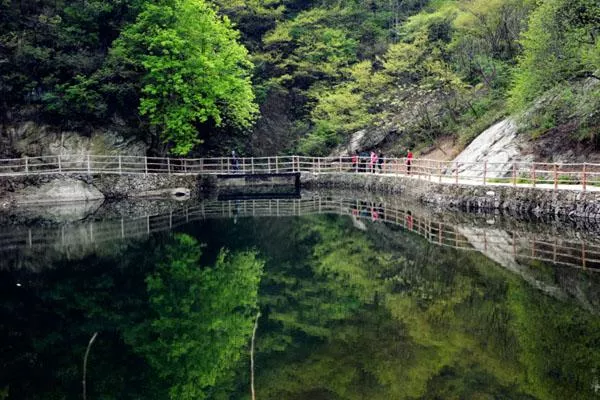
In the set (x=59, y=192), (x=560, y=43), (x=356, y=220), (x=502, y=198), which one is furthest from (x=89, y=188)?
(x=560, y=43)

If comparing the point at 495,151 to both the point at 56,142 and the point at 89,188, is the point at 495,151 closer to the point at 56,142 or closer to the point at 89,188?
the point at 89,188

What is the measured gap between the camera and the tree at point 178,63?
112 feet

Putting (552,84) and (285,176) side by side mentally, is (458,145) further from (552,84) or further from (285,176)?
(285,176)

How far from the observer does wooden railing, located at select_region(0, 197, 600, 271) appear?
16.9 meters

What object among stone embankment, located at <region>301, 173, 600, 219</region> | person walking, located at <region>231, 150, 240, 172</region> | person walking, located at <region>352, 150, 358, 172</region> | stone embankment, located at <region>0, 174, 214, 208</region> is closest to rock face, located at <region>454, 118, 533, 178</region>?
stone embankment, located at <region>301, 173, 600, 219</region>

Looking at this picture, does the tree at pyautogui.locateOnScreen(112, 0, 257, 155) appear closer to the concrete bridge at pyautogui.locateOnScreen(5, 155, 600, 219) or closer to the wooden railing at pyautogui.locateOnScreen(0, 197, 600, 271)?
the concrete bridge at pyautogui.locateOnScreen(5, 155, 600, 219)

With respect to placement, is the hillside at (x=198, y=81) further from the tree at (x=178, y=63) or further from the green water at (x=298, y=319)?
the green water at (x=298, y=319)

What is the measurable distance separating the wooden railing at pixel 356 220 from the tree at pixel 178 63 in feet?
19.8

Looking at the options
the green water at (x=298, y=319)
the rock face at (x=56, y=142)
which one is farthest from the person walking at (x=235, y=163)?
the green water at (x=298, y=319)

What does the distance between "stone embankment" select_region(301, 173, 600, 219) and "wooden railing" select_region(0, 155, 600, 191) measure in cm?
38

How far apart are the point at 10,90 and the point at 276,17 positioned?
72.7 feet

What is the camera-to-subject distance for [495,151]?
96.0ft

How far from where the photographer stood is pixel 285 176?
138 ft

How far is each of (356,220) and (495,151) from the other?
29.0 feet
